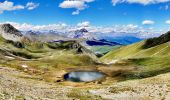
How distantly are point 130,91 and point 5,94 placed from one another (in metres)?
35.7

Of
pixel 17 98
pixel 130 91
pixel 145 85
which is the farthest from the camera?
pixel 145 85

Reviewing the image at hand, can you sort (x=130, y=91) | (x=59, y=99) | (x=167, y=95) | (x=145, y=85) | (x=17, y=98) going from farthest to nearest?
(x=145, y=85)
(x=130, y=91)
(x=167, y=95)
(x=59, y=99)
(x=17, y=98)

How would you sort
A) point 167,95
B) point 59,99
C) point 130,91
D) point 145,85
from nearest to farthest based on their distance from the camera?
point 59,99, point 167,95, point 130,91, point 145,85

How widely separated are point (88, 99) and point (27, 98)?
52.4 ft

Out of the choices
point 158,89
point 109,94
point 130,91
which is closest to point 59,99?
point 109,94

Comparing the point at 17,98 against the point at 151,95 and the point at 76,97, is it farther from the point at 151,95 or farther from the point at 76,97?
the point at 151,95

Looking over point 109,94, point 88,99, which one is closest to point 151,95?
point 109,94

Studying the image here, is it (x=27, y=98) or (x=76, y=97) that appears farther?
(x=76, y=97)

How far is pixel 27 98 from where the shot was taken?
155ft

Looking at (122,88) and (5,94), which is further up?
(5,94)

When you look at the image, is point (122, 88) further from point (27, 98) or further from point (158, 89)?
point (27, 98)

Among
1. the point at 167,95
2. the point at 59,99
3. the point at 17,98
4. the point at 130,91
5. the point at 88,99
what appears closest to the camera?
the point at 17,98

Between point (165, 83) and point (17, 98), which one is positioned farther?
point (165, 83)

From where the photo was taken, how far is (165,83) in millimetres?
80188
